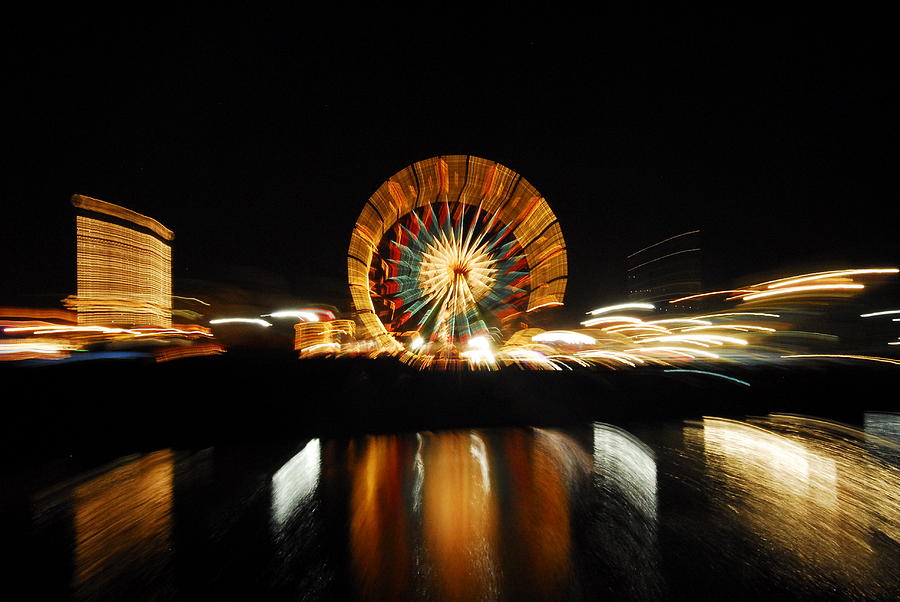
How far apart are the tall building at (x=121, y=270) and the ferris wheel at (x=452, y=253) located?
4.97 metres

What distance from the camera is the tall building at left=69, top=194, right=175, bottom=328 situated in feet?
32.1

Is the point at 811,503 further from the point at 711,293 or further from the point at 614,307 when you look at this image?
the point at 614,307

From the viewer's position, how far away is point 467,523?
2.84 meters

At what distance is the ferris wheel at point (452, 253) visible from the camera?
1240 cm

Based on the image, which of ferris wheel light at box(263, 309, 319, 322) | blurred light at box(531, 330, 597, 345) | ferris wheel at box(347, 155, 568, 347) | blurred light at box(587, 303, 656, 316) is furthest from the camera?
blurred light at box(587, 303, 656, 316)

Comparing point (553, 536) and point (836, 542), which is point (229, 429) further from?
point (836, 542)

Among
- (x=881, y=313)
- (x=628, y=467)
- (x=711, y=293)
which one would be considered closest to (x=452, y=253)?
(x=711, y=293)

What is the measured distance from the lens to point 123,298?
1063cm

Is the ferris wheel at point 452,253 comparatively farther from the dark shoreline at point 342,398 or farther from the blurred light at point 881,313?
the blurred light at point 881,313

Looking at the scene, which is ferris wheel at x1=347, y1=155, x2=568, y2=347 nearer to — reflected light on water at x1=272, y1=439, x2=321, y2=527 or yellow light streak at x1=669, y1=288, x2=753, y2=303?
yellow light streak at x1=669, y1=288, x2=753, y2=303

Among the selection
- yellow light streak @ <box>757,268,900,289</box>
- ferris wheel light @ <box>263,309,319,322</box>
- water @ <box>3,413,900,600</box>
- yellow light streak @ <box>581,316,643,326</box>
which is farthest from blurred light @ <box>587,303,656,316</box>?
water @ <box>3,413,900,600</box>

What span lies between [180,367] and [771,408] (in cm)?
848

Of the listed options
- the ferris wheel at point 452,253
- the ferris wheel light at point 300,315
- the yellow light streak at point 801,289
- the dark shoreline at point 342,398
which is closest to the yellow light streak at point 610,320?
the ferris wheel at point 452,253

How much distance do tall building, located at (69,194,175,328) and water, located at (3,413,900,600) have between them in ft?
24.3
